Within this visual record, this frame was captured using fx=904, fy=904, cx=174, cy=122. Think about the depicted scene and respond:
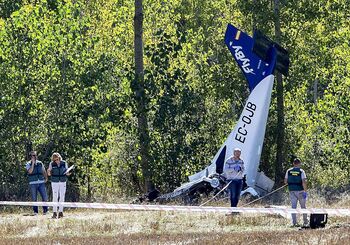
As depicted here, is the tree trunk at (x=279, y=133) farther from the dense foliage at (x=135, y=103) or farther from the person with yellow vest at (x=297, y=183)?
the person with yellow vest at (x=297, y=183)

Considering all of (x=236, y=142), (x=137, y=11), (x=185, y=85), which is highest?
(x=137, y=11)

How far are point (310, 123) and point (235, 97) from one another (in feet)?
10.3

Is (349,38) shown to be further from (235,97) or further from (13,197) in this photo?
(13,197)

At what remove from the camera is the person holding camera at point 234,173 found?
21.7 meters

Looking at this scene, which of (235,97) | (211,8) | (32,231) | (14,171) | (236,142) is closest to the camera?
(32,231)

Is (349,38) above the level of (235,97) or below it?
above

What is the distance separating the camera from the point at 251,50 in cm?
2944

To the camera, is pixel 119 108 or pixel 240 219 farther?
pixel 119 108

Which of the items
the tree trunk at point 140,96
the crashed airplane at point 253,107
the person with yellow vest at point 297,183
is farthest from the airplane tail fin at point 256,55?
the person with yellow vest at point 297,183

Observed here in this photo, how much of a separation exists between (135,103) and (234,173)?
9.79 metres

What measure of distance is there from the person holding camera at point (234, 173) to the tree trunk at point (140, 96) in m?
9.21

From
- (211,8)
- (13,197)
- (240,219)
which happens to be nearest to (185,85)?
(13,197)

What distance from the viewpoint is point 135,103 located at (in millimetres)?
30844

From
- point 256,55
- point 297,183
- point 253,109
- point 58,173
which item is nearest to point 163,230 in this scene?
point 297,183
